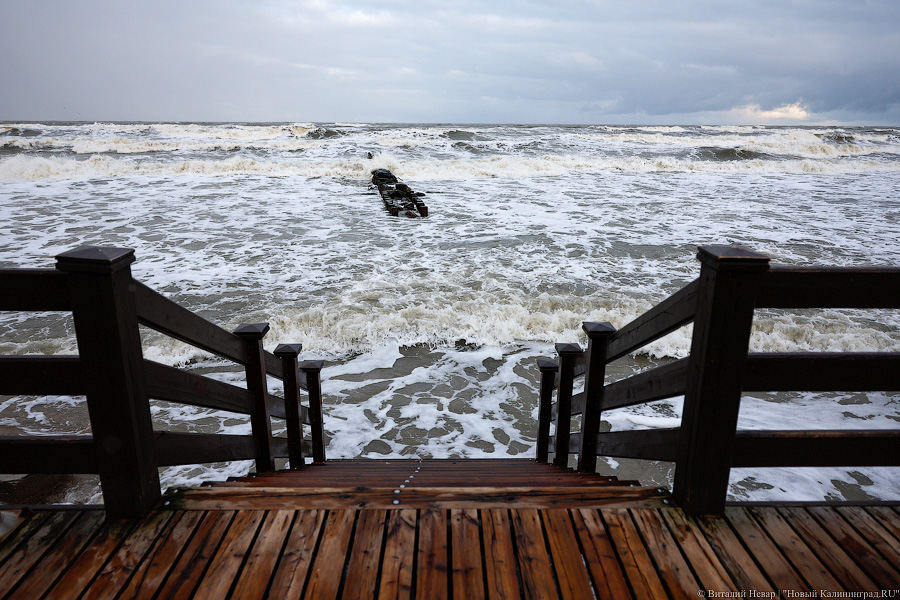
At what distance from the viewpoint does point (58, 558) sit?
1957 mm

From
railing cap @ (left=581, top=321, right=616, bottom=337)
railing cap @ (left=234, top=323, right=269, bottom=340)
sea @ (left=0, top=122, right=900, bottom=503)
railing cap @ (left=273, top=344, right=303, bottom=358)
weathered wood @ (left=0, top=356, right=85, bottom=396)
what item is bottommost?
sea @ (left=0, top=122, right=900, bottom=503)

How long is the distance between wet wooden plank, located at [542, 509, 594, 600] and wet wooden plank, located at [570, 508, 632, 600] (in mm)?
30

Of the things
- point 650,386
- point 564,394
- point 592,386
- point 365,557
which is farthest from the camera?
point 564,394

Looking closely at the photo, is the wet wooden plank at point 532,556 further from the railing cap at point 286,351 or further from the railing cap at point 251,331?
the railing cap at point 286,351

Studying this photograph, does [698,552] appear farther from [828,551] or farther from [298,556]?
[298,556]

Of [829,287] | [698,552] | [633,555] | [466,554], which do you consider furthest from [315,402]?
[829,287]

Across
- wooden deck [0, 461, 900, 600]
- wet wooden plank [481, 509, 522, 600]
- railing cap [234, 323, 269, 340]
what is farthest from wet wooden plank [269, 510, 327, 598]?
railing cap [234, 323, 269, 340]

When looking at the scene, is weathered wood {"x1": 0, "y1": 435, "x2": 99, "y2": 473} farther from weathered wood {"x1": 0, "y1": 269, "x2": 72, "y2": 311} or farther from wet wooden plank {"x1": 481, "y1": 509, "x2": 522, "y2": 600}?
wet wooden plank {"x1": 481, "y1": 509, "x2": 522, "y2": 600}

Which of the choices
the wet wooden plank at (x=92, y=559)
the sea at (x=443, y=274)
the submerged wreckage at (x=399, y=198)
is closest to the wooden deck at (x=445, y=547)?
the wet wooden plank at (x=92, y=559)

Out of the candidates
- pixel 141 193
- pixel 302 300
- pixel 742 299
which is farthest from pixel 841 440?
pixel 141 193

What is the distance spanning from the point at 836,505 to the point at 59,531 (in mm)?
3580

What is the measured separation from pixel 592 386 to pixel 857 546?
1402mm

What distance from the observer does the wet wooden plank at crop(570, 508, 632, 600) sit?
181cm

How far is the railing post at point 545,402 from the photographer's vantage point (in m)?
3.93
